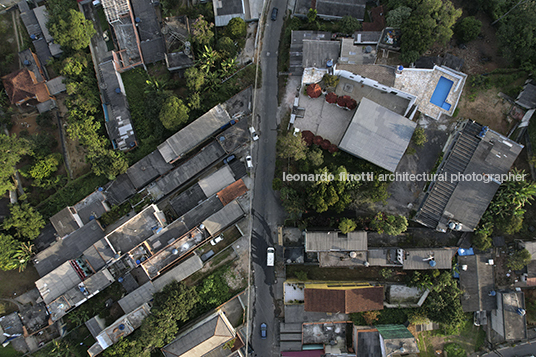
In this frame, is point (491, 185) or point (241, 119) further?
point (241, 119)

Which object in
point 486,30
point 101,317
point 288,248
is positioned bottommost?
point 101,317

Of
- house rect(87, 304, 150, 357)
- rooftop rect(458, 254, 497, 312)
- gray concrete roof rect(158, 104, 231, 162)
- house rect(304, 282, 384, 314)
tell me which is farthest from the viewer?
gray concrete roof rect(158, 104, 231, 162)

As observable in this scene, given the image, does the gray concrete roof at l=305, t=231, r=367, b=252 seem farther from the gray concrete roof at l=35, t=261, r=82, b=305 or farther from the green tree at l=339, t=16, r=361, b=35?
the gray concrete roof at l=35, t=261, r=82, b=305

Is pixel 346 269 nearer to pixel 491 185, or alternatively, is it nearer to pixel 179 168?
pixel 491 185

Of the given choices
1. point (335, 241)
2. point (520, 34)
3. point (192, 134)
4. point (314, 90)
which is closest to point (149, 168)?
point (192, 134)

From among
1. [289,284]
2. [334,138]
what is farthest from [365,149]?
[289,284]

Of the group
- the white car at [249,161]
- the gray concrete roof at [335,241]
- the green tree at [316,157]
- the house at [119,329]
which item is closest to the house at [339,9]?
the green tree at [316,157]

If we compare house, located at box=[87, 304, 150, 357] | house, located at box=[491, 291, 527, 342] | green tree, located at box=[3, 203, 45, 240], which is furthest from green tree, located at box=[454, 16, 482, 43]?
green tree, located at box=[3, 203, 45, 240]
